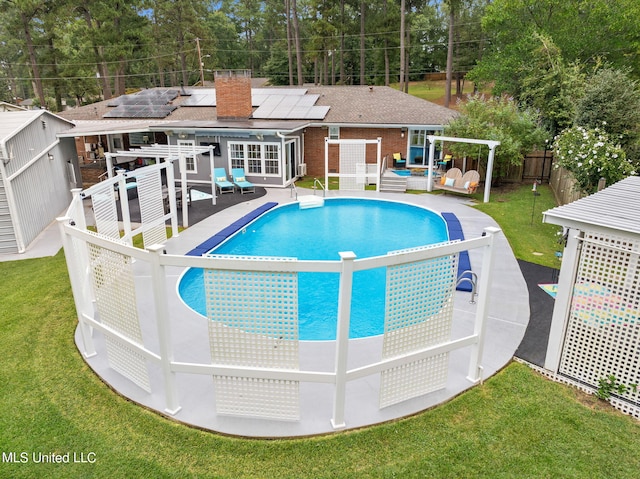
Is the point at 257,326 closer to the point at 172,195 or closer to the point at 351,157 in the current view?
the point at 172,195

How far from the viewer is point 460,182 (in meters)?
17.3

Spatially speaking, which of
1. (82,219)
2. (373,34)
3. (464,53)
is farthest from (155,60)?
(82,219)

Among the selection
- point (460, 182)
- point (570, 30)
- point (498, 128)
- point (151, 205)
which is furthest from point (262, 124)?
point (570, 30)

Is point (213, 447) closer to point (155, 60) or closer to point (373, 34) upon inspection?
point (373, 34)

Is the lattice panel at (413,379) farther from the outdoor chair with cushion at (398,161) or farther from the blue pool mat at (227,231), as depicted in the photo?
the outdoor chair with cushion at (398,161)

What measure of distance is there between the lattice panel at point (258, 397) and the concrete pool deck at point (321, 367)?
13 cm

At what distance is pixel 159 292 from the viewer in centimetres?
480

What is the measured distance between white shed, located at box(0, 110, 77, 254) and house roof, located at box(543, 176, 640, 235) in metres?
12.3

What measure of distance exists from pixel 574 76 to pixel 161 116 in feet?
65.9

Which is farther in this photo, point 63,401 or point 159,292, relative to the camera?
point 63,401

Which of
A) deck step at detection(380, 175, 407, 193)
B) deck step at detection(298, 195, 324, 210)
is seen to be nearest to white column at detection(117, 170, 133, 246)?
deck step at detection(298, 195, 324, 210)

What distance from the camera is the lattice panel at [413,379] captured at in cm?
527

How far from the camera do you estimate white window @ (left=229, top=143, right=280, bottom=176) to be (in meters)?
19.1

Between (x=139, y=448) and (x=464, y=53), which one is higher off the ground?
(x=464, y=53)
